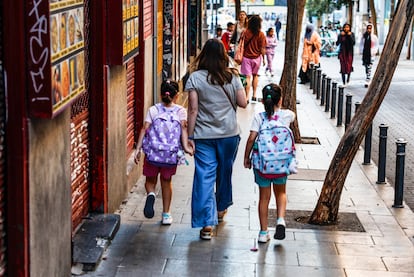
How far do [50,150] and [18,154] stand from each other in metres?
0.70

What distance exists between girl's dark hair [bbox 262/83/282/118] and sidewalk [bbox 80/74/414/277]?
1.33 meters

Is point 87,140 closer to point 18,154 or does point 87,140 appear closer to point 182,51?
point 18,154

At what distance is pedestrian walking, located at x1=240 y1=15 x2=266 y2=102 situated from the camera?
18297 millimetres

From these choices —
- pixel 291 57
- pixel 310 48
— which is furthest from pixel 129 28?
pixel 310 48

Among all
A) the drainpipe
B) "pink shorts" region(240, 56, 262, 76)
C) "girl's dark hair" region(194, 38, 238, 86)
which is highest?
"girl's dark hair" region(194, 38, 238, 86)

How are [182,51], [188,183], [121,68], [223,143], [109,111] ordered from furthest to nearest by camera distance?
1. [182,51]
2. [188,183]
3. [121,68]
4. [109,111]
5. [223,143]

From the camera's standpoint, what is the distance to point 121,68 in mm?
9992

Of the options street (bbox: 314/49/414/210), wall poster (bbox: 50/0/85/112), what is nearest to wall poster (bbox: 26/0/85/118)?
wall poster (bbox: 50/0/85/112)

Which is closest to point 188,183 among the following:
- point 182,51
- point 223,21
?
point 182,51

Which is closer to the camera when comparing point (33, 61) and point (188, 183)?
point (33, 61)

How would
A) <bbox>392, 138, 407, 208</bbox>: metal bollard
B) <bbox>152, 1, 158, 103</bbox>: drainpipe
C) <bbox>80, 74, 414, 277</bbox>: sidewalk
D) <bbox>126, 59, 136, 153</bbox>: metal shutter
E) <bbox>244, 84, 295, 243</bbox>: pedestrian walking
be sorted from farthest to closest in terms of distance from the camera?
<bbox>152, 1, 158, 103</bbox>: drainpipe, <bbox>126, 59, 136, 153</bbox>: metal shutter, <bbox>392, 138, 407, 208</bbox>: metal bollard, <bbox>244, 84, 295, 243</bbox>: pedestrian walking, <bbox>80, 74, 414, 277</bbox>: sidewalk

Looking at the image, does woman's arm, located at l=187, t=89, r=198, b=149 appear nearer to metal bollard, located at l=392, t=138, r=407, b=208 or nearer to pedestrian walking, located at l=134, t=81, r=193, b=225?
pedestrian walking, located at l=134, t=81, r=193, b=225

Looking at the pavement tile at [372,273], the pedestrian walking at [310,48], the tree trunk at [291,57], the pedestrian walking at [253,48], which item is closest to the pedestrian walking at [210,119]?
the pavement tile at [372,273]

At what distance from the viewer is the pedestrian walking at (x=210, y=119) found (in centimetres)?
854
